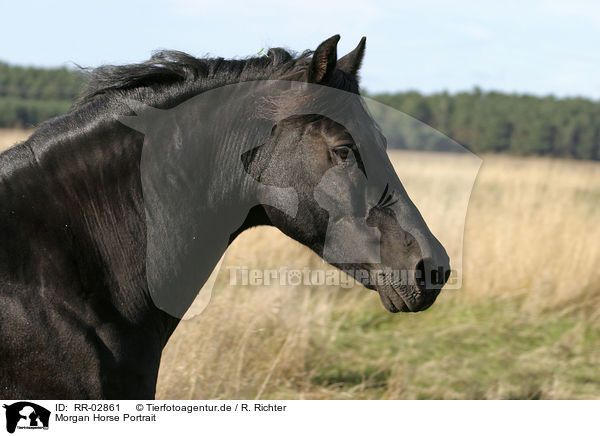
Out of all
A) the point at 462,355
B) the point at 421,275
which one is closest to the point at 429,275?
the point at 421,275

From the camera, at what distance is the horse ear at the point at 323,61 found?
94.5 inches

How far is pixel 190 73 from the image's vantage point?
8.60 feet

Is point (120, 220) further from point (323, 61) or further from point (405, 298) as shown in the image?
point (405, 298)

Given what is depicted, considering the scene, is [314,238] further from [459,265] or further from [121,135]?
[459,265]

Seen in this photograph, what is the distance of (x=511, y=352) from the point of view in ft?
21.0

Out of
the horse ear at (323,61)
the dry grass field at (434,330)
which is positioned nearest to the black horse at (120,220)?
the horse ear at (323,61)

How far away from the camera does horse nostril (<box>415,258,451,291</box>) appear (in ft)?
8.19

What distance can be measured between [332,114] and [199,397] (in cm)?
269

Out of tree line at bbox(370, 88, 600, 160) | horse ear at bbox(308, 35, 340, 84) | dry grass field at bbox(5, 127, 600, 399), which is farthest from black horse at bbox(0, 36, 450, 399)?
tree line at bbox(370, 88, 600, 160)

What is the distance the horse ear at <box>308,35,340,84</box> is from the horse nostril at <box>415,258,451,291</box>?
0.88 m

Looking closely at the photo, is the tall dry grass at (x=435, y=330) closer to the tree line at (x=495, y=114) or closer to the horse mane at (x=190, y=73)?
the horse mane at (x=190, y=73)

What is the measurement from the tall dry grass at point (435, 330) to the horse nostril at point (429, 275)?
6.85 feet
